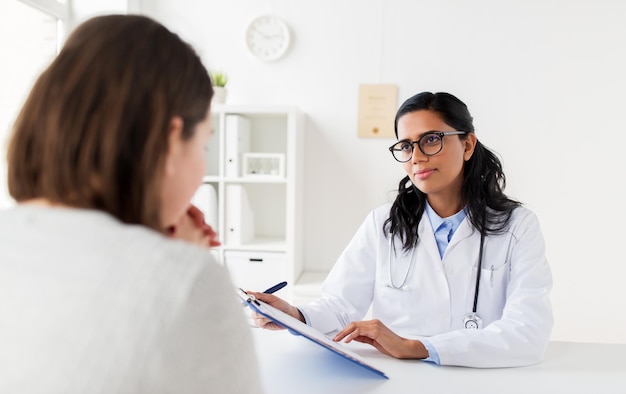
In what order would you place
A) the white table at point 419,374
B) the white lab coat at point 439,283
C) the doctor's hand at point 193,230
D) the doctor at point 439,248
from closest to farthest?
the doctor's hand at point 193,230 → the white table at point 419,374 → the white lab coat at point 439,283 → the doctor at point 439,248

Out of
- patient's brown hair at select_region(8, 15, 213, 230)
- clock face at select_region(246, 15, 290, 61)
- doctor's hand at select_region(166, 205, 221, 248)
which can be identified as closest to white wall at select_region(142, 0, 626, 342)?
clock face at select_region(246, 15, 290, 61)

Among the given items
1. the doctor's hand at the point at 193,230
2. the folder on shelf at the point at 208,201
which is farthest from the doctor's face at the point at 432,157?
the folder on shelf at the point at 208,201

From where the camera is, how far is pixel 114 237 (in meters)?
0.54

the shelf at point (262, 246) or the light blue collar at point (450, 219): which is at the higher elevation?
the light blue collar at point (450, 219)

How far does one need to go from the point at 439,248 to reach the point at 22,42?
209 cm

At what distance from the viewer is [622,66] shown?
2.86 metres

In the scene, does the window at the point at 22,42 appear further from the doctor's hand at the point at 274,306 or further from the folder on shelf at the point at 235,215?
the doctor's hand at the point at 274,306

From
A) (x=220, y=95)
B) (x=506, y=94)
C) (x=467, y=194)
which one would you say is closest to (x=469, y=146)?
(x=467, y=194)

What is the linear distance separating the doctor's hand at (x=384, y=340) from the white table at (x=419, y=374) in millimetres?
18

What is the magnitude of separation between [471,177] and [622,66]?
1.66m

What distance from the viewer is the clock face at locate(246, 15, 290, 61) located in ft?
10.0

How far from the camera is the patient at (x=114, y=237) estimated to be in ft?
1.70

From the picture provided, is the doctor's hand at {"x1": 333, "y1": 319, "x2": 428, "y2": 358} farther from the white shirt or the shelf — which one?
the shelf

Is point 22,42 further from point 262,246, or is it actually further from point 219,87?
point 262,246
